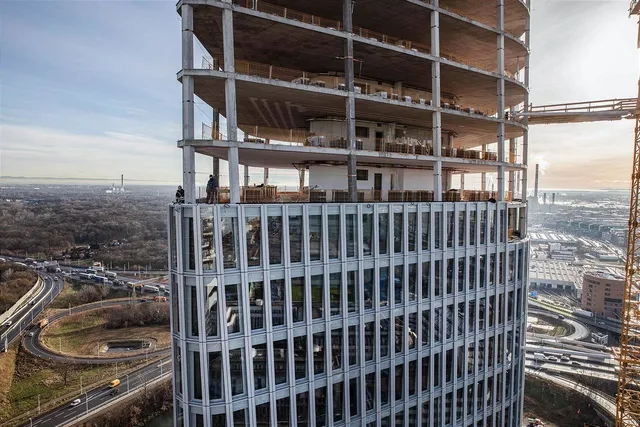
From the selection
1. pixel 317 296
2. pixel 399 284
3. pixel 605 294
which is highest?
pixel 317 296

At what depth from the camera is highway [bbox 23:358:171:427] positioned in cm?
4728

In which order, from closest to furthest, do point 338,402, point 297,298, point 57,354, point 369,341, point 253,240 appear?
1. point 253,240
2. point 297,298
3. point 338,402
4. point 369,341
5. point 57,354

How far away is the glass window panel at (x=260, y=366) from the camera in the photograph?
16.2 m

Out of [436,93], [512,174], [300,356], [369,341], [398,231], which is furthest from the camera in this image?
[512,174]

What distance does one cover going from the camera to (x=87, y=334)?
245 ft

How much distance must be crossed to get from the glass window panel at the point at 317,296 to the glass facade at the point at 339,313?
0.19 feet

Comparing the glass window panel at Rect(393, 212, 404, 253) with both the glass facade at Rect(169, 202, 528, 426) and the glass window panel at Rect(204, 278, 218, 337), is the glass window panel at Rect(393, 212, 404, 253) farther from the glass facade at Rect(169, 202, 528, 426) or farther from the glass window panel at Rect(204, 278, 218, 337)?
the glass window panel at Rect(204, 278, 218, 337)

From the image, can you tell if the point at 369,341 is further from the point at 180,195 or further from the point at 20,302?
the point at 20,302

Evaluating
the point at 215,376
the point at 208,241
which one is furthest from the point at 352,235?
the point at 215,376

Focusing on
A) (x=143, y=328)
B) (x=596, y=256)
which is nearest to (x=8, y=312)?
(x=143, y=328)

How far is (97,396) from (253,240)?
186 ft

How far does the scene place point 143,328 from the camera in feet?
259

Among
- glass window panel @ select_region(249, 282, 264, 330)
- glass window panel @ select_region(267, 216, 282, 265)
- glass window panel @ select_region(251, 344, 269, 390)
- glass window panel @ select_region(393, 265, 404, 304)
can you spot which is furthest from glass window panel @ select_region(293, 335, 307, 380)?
glass window panel @ select_region(393, 265, 404, 304)

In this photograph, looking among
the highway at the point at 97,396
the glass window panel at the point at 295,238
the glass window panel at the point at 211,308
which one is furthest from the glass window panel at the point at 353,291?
the highway at the point at 97,396
